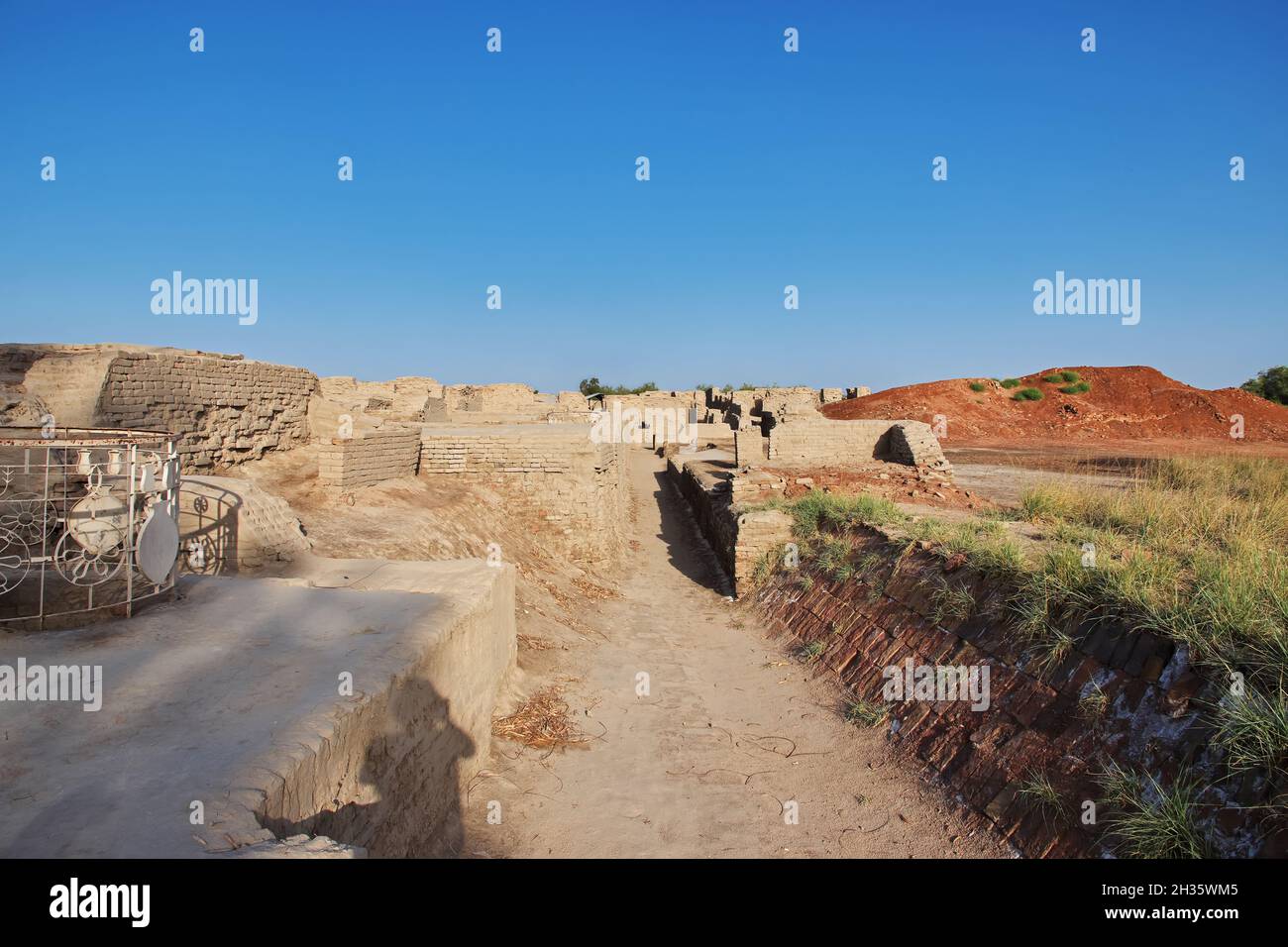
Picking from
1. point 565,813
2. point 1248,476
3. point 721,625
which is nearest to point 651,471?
point 721,625

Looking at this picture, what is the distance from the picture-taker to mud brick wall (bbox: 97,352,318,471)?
8.47m

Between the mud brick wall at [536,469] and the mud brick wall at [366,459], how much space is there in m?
0.67

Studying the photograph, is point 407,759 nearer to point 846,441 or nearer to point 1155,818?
point 1155,818

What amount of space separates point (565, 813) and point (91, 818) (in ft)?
10.5

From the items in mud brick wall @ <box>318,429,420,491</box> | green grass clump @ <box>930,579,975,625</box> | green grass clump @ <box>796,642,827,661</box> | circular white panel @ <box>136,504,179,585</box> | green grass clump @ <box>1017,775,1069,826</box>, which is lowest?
green grass clump @ <box>796,642,827,661</box>

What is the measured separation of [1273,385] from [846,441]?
31471 millimetres

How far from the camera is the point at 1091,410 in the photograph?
99.0ft

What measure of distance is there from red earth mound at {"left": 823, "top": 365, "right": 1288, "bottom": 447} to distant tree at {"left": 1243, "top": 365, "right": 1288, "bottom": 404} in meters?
6.77

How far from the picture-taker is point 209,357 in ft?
32.1
